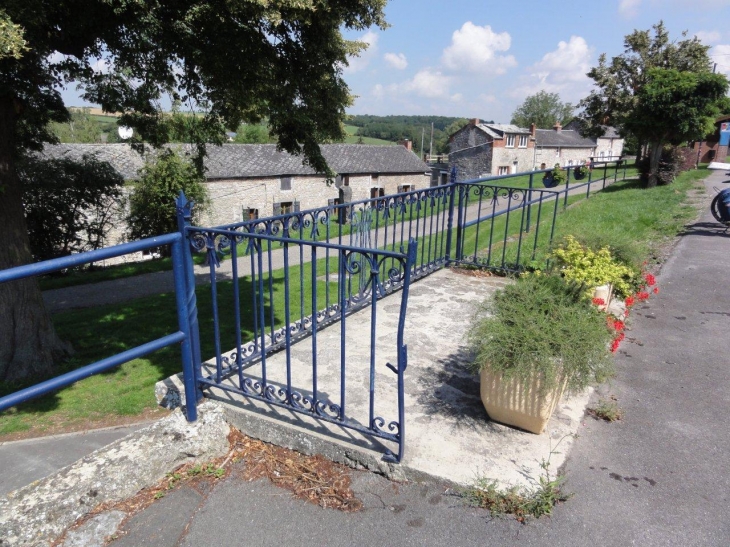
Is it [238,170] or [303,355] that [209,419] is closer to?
[303,355]

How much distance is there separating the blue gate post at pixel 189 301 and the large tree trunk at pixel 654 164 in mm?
19499

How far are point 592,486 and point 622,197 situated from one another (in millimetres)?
15495

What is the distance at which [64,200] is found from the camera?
14977mm

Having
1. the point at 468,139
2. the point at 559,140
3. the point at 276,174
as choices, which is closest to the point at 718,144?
the point at 468,139

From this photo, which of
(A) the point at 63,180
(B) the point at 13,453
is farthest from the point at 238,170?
(B) the point at 13,453

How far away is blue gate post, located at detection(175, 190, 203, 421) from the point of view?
310cm

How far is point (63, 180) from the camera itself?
579 inches

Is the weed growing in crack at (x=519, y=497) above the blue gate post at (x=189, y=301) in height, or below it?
below

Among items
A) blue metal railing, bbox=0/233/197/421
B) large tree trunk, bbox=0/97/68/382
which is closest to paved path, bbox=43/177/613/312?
large tree trunk, bbox=0/97/68/382

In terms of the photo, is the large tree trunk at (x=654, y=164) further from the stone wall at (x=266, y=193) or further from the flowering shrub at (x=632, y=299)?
the stone wall at (x=266, y=193)

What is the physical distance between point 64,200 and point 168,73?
9878 mm

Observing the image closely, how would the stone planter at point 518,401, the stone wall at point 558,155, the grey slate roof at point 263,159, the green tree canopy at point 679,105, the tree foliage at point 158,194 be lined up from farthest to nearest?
the stone wall at point 558,155 → the grey slate roof at point 263,159 → the green tree canopy at point 679,105 → the tree foliage at point 158,194 → the stone planter at point 518,401

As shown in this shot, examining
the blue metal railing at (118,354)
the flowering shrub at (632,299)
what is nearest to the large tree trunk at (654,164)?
the flowering shrub at (632,299)

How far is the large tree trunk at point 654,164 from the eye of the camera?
19.0 metres
